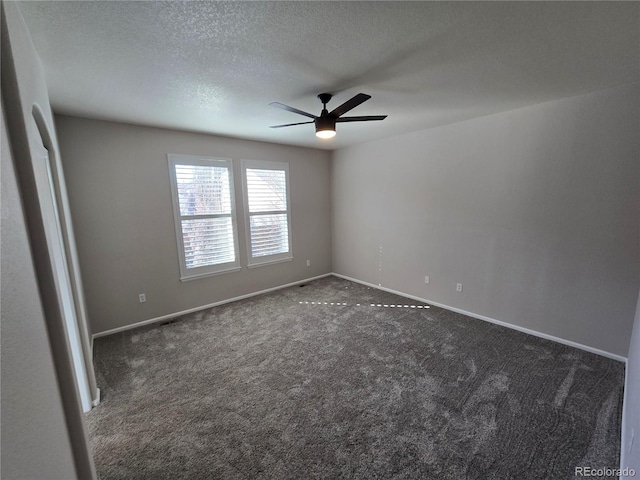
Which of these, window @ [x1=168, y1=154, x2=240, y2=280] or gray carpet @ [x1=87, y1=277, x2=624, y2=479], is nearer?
gray carpet @ [x1=87, y1=277, x2=624, y2=479]

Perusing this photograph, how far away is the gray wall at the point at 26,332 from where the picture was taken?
766 mm

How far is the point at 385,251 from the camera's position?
4539 millimetres

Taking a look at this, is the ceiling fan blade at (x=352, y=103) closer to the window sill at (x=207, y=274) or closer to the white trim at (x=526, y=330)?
the window sill at (x=207, y=274)

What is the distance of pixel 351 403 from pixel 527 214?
9.13 ft

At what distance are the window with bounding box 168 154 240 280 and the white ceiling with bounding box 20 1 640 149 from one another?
0.96 m

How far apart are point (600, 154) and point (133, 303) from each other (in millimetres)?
5389

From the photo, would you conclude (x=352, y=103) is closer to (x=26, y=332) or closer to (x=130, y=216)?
(x=26, y=332)

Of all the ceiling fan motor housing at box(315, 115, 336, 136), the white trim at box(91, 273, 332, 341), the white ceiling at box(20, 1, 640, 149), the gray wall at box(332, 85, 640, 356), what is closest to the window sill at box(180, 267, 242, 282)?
the white trim at box(91, 273, 332, 341)

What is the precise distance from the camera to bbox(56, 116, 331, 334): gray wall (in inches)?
118

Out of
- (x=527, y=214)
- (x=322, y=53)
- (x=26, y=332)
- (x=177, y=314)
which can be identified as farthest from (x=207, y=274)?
(x=527, y=214)

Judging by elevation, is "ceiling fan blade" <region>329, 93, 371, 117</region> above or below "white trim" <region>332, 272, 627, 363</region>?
above

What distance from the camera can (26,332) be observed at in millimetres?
917

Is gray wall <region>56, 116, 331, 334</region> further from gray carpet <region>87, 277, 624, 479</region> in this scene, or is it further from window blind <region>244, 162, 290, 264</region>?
gray carpet <region>87, 277, 624, 479</region>

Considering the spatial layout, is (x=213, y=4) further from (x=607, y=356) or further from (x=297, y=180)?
(x=607, y=356)
